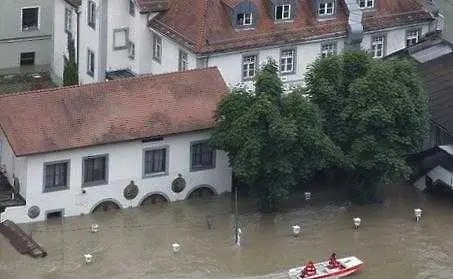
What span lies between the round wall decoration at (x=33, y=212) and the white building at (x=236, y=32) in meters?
13.1

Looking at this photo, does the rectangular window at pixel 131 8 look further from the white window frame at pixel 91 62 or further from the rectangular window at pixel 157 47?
the white window frame at pixel 91 62

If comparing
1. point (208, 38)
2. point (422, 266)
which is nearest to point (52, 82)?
point (208, 38)

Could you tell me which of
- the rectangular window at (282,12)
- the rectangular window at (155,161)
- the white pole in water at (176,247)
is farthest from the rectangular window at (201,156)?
the rectangular window at (282,12)

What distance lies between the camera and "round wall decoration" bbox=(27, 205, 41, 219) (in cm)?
8381

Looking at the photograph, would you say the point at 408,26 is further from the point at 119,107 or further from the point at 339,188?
the point at 119,107

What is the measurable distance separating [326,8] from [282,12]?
3023 mm

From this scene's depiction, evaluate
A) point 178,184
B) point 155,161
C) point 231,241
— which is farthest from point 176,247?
point 155,161

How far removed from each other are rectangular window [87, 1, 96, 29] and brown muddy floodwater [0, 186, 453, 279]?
14.3m

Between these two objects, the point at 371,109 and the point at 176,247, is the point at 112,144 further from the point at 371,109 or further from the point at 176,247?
the point at 371,109

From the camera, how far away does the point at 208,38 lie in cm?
9056

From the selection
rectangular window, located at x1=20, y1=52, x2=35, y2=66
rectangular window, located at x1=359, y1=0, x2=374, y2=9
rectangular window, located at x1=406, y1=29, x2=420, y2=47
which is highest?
rectangular window, located at x1=359, y1=0, x2=374, y2=9

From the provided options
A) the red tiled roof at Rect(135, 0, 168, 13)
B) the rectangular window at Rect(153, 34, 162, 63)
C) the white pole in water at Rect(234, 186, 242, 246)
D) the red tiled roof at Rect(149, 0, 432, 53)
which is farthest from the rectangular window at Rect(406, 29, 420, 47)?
the white pole in water at Rect(234, 186, 242, 246)

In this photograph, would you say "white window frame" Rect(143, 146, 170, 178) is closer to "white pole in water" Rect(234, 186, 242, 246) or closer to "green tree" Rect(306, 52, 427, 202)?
"white pole in water" Rect(234, 186, 242, 246)

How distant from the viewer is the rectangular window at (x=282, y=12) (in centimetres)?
9256
